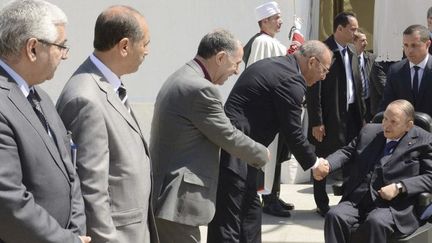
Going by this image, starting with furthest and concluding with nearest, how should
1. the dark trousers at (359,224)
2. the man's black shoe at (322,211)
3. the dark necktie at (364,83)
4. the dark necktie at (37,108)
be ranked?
the dark necktie at (364,83), the man's black shoe at (322,211), the dark trousers at (359,224), the dark necktie at (37,108)

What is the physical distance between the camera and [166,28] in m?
7.92

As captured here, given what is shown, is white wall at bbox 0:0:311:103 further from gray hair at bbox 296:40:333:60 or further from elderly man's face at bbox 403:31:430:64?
gray hair at bbox 296:40:333:60

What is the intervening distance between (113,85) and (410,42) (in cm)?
343

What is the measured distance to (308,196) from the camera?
7.80 m

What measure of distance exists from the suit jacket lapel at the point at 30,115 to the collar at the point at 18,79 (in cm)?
4

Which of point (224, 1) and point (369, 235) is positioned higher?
point (224, 1)

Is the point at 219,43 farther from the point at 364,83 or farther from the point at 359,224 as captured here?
the point at 364,83

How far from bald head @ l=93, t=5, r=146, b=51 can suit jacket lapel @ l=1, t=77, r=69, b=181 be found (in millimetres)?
688

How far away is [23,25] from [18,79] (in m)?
0.18

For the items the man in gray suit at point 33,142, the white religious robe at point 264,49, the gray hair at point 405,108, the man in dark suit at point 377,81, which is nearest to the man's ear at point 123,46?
the man in gray suit at point 33,142

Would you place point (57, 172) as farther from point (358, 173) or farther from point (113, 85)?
point (358, 173)

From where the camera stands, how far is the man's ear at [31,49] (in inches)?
100

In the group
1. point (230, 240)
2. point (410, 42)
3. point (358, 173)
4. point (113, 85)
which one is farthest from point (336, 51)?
point (113, 85)

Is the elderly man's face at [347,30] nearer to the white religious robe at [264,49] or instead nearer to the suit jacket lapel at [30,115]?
the white religious robe at [264,49]
